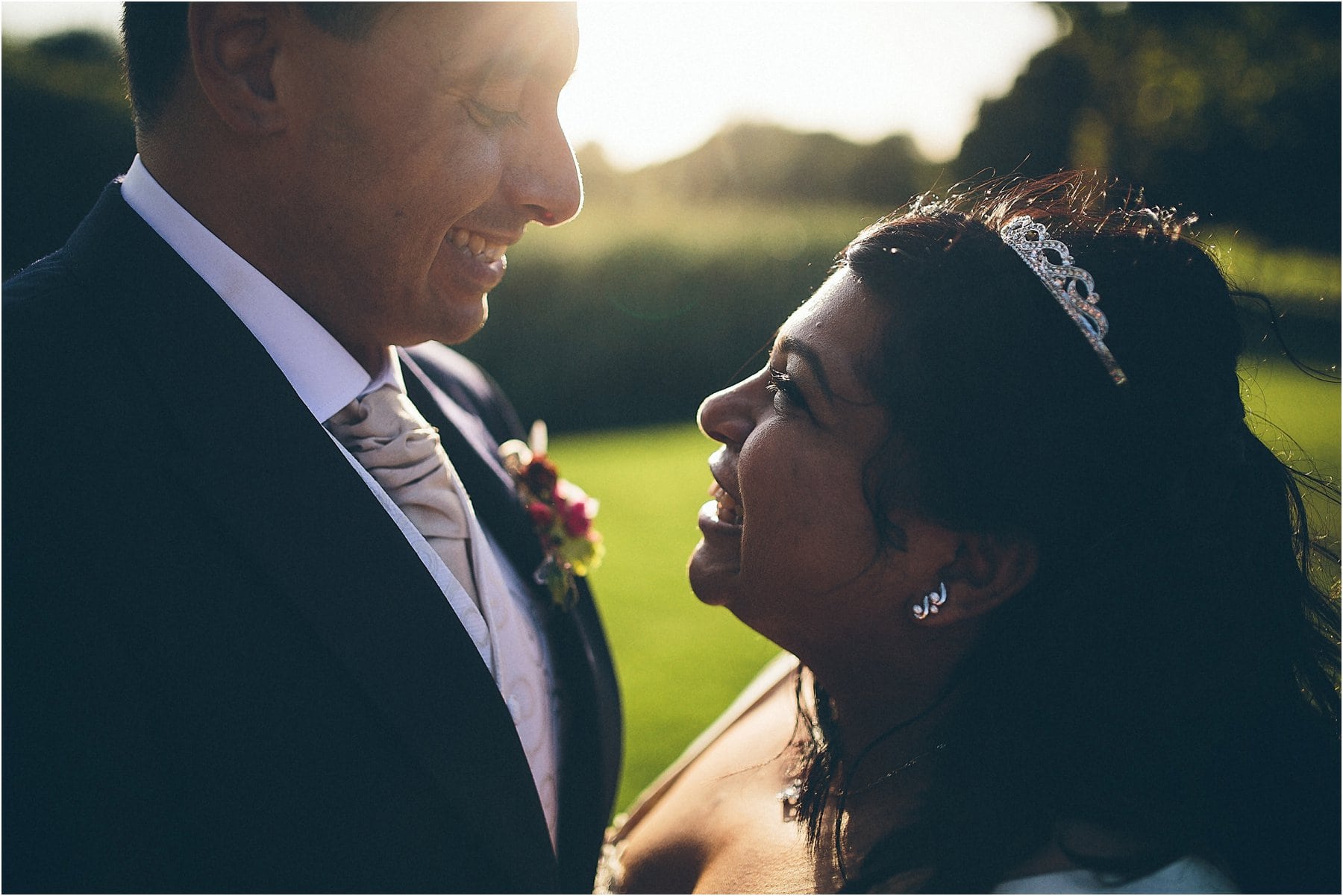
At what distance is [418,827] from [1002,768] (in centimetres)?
135

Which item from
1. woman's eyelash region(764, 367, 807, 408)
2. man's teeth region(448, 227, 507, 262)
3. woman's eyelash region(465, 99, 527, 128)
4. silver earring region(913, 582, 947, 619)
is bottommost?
silver earring region(913, 582, 947, 619)

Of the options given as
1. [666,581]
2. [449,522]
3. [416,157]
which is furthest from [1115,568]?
[666,581]

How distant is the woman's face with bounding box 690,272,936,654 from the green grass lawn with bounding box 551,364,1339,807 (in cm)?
118

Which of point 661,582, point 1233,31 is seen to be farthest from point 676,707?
point 1233,31

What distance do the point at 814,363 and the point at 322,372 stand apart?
1.20 meters

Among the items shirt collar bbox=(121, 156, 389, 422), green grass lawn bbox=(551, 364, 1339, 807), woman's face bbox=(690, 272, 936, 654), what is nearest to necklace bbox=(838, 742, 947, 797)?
woman's face bbox=(690, 272, 936, 654)

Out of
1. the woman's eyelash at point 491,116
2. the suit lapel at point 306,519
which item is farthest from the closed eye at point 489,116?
the suit lapel at point 306,519

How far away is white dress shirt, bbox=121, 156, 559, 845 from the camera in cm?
206

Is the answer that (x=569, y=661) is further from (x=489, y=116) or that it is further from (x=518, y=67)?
(x=518, y=67)

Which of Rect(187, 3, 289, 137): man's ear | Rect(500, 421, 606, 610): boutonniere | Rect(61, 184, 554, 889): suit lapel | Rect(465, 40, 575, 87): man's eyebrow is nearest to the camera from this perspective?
Rect(61, 184, 554, 889): suit lapel

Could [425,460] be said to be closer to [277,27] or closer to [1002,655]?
[277,27]

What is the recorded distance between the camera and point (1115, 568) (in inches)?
82.0

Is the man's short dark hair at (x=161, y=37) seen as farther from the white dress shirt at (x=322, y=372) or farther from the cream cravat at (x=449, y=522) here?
the cream cravat at (x=449, y=522)

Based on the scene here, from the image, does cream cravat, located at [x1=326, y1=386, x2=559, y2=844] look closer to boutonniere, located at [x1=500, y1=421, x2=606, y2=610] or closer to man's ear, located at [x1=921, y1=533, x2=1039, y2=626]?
boutonniere, located at [x1=500, y1=421, x2=606, y2=610]
